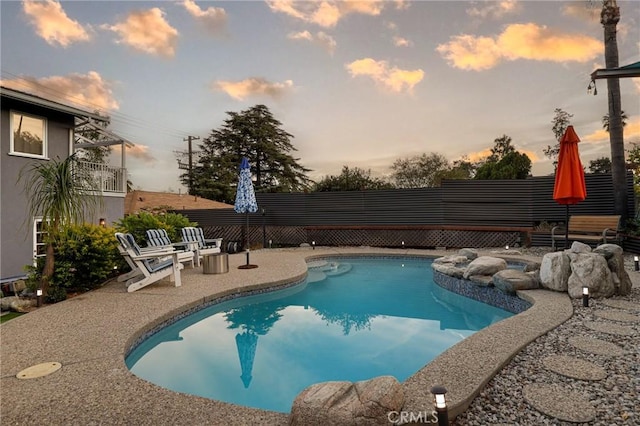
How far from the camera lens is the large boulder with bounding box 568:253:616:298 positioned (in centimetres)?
479

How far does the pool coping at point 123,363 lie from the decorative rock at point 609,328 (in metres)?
0.29

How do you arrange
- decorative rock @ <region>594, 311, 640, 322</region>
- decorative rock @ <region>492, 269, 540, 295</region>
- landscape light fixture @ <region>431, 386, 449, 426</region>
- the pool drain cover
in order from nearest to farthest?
landscape light fixture @ <region>431, 386, 449, 426</region> < the pool drain cover < decorative rock @ <region>594, 311, 640, 322</region> < decorative rock @ <region>492, 269, 540, 295</region>

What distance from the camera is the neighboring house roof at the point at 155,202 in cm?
1700

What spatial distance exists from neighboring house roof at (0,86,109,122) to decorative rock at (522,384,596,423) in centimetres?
995

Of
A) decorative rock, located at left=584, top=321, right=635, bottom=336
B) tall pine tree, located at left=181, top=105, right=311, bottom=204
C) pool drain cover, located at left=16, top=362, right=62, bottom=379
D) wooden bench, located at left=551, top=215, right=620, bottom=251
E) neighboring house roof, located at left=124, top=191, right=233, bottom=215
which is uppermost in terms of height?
tall pine tree, located at left=181, top=105, right=311, bottom=204

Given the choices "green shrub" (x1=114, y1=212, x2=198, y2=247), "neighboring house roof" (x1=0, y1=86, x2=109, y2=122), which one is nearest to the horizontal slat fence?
"green shrub" (x1=114, y1=212, x2=198, y2=247)

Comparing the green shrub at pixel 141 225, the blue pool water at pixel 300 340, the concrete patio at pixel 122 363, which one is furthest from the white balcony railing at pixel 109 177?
the blue pool water at pixel 300 340

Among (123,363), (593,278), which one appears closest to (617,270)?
(593,278)

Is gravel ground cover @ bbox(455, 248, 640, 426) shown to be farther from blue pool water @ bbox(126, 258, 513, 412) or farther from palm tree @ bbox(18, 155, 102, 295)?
palm tree @ bbox(18, 155, 102, 295)

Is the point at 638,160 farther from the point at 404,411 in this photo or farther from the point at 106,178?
the point at 106,178

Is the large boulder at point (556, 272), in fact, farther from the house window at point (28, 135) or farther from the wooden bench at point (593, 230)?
the house window at point (28, 135)

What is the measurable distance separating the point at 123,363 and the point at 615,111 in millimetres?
12720

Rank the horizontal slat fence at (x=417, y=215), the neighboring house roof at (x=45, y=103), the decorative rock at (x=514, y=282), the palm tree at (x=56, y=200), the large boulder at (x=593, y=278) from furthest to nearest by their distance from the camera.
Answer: the horizontal slat fence at (x=417, y=215)
the neighboring house roof at (x=45, y=103)
the decorative rock at (x=514, y=282)
the palm tree at (x=56, y=200)
the large boulder at (x=593, y=278)

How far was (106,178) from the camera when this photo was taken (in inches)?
387
